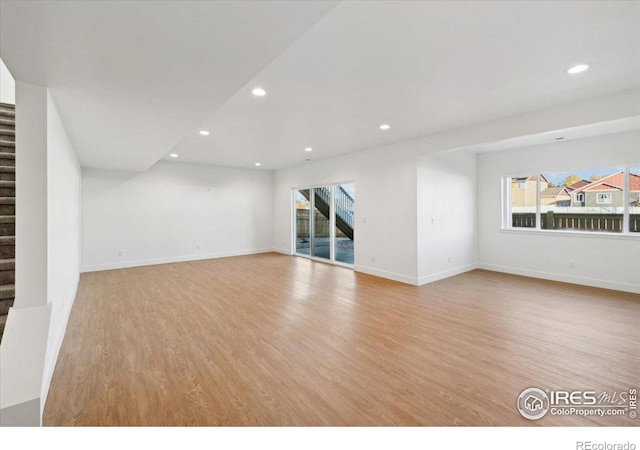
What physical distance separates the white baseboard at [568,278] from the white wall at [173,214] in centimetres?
624

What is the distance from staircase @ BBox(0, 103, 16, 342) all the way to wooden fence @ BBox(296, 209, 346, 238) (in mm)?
5487

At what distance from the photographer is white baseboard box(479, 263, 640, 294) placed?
14.3 ft

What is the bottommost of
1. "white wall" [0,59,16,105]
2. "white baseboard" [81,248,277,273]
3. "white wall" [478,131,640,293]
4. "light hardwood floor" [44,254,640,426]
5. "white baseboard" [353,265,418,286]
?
"light hardwood floor" [44,254,640,426]

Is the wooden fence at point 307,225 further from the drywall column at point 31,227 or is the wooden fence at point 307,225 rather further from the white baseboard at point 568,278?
the drywall column at point 31,227

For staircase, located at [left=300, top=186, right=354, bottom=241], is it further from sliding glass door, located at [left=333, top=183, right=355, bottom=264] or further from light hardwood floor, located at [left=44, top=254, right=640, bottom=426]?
light hardwood floor, located at [left=44, top=254, right=640, bottom=426]

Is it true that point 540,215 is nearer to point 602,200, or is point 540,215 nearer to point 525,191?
point 525,191

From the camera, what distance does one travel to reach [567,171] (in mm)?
5023

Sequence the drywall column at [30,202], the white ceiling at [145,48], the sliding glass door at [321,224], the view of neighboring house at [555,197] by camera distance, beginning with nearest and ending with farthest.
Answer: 1. the white ceiling at [145,48]
2. the drywall column at [30,202]
3. the view of neighboring house at [555,197]
4. the sliding glass door at [321,224]

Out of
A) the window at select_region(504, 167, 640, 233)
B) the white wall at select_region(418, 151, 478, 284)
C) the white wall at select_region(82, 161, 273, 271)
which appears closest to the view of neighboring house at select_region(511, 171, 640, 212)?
the window at select_region(504, 167, 640, 233)

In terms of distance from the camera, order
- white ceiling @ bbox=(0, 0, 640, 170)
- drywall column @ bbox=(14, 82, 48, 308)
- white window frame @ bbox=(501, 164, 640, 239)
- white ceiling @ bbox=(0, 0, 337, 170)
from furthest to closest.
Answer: white window frame @ bbox=(501, 164, 640, 239) < drywall column @ bbox=(14, 82, 48, 308) < white ceiling @ bbox=(0, 0, 640, 170) < white ceiling @ bbox=(0, 0, 337, 170)

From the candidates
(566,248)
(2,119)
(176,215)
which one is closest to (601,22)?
(566,248)

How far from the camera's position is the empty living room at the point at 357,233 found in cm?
162

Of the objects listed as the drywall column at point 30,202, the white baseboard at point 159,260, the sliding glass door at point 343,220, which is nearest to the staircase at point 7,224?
the drywall column at point 30,202
